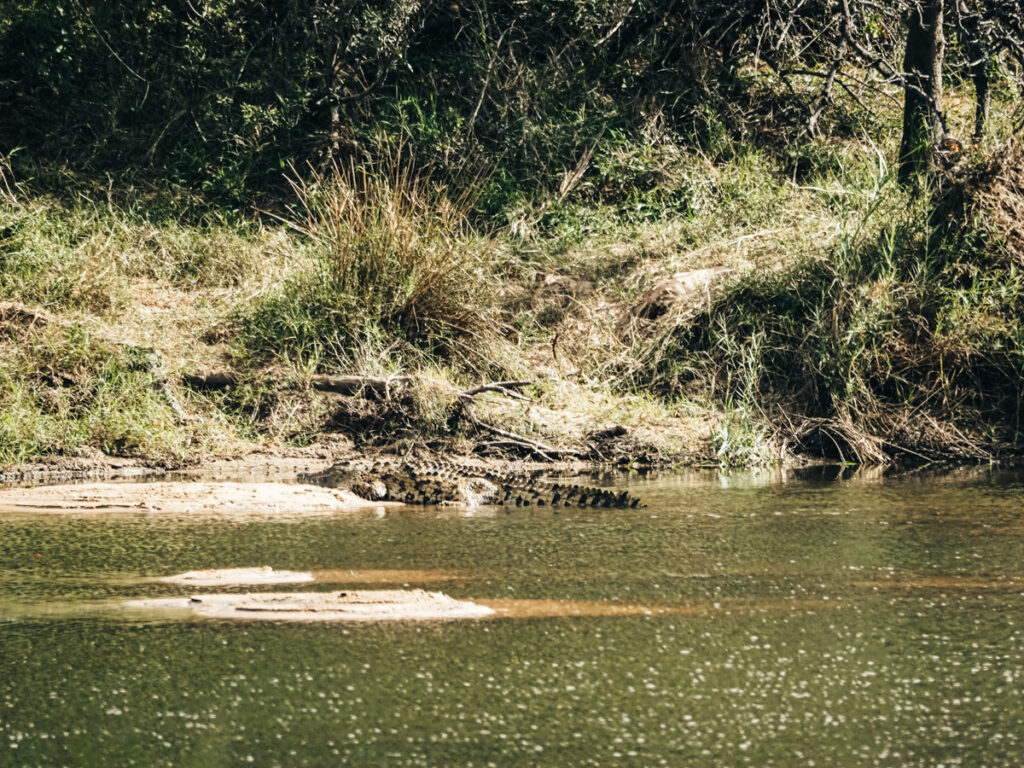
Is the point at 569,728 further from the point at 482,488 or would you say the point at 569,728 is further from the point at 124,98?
the point at 124,98

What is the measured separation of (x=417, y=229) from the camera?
9.63m

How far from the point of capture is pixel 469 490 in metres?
6.83

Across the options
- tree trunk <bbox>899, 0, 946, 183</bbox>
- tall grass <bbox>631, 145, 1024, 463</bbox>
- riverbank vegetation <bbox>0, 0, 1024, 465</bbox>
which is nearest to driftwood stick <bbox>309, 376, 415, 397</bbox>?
riverbank vegetation <bbox>0, 0, 1024, 465</bbox>

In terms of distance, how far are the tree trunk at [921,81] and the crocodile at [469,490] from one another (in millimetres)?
5234

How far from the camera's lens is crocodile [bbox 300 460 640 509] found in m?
6.51

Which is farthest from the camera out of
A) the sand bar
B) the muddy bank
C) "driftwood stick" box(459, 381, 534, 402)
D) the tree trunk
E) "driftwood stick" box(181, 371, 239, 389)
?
the tree trunk

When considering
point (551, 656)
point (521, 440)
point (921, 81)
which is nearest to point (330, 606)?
point (551, 656)

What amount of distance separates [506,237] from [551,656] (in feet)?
27.0

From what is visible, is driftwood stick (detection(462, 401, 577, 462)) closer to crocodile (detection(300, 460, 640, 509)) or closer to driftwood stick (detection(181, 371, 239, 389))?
crocodile (detection(300, 460, 640, 509))

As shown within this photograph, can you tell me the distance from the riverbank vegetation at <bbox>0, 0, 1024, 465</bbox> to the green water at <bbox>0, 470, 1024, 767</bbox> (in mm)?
3054

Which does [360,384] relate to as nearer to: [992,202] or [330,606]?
[330,606]

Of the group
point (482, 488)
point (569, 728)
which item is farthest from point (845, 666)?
point (482, 488)

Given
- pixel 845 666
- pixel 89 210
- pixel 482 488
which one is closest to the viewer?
pixel 845 666

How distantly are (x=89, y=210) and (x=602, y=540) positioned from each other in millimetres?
8143
